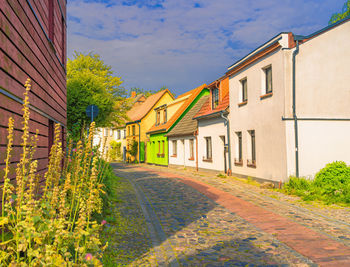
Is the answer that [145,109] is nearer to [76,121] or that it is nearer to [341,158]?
[76,121]

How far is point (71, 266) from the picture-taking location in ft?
9.69

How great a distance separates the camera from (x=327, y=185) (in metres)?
10.4

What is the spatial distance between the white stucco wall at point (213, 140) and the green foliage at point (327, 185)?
6783 millimetres

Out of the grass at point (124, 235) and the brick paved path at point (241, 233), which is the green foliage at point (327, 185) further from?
the grass at point (124, 235)

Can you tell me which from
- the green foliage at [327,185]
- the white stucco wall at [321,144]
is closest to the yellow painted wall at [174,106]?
the white stucco wall at [321,144]

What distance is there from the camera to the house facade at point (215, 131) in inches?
691

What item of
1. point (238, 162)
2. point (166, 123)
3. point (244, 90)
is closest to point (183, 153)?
point (166, 123)

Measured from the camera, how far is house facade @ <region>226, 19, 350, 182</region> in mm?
11812

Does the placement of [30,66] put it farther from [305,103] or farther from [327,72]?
[327,72]

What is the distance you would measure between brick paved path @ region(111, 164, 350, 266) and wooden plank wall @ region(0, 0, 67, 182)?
9.40ft

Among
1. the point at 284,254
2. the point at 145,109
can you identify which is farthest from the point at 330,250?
the point at 145,109

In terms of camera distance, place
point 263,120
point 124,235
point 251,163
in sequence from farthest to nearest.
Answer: point 251,163
point 263,120
point 124,235

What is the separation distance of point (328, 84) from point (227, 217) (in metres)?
7.67

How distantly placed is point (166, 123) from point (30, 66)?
2378 cm
